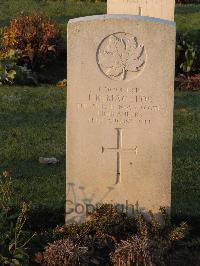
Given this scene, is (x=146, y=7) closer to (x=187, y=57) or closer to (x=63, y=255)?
(x=187, y=57)

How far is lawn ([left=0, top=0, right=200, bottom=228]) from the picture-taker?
20.3 ft

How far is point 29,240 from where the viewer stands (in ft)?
17.1

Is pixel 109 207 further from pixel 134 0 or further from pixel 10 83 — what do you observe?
pixel 10 83

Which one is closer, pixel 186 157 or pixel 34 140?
pixel 186 157

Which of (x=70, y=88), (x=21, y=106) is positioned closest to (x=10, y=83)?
(x=21, y=106)

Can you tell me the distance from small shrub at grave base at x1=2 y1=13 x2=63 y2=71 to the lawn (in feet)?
4.07

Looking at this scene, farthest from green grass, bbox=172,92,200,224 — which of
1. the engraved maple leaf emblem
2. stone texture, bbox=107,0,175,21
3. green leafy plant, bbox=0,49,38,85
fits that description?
green leafy plant, bbox=0,49,38,85

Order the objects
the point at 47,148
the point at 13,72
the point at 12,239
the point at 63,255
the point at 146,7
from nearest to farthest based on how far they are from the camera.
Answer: the point at 63,255
the point at 12,239
the point at 47,148
the point at 146,7
the point at 13,72

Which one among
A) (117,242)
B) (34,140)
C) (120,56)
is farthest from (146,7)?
(117,242)

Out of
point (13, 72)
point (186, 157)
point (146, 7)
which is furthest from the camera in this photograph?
point (13, 72)

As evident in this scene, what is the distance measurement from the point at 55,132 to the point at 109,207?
2.90 metres

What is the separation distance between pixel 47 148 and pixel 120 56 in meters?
2.58

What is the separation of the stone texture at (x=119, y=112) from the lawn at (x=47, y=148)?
0.54 m

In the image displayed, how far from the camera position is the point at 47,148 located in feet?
25.3
